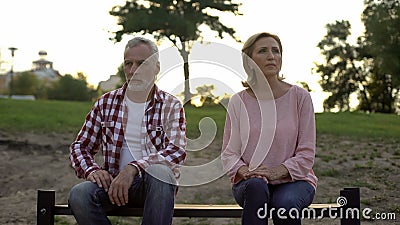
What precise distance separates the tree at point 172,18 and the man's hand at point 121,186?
687 inches

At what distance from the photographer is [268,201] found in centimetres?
297

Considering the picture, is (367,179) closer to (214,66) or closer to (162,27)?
(214,66)

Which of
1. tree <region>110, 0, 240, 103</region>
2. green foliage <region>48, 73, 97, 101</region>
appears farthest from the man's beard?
green foliage <region>48, 73, 97, 101</region>

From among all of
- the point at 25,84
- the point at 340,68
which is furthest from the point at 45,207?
the point at 25,84

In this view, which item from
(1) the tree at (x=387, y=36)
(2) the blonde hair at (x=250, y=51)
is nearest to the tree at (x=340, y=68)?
(1) the tree at (x=387, y=36)

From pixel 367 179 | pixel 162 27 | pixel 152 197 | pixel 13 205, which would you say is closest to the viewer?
pixel 152 197

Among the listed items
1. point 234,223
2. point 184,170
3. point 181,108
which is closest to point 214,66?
point 181,108

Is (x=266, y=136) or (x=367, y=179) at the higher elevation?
(x=266, y=136)

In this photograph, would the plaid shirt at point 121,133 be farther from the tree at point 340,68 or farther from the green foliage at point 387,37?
the tree at point 340,68

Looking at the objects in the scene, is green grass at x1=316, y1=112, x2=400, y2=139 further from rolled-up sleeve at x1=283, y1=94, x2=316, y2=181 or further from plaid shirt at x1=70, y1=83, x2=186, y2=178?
plaid shirt at x1=70, y1=83, x2=186, y2=178

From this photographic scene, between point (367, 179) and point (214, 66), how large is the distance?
4.11 meters

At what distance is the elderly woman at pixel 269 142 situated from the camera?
2943 millimetres

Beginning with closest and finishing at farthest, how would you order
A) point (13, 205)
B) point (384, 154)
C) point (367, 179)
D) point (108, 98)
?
point (108, 98) < point (13, 205) < point (367, 179) < point (384, 154)

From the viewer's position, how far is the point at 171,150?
324 cm
